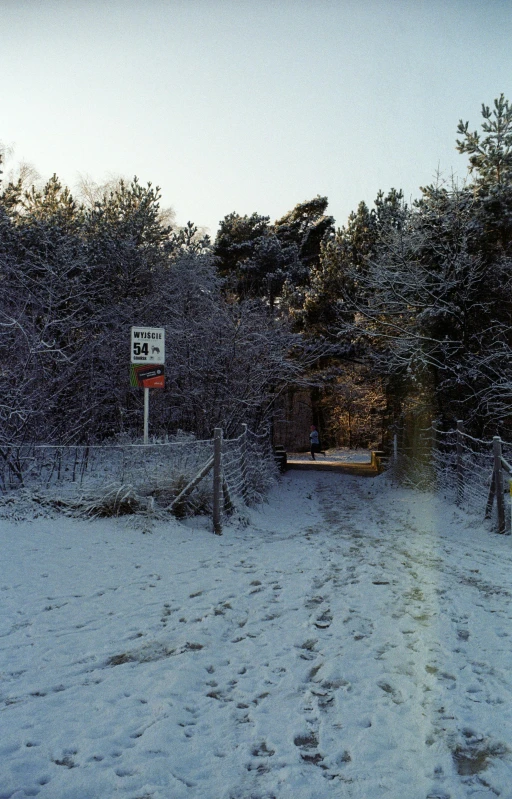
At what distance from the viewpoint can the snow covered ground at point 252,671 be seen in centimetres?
271

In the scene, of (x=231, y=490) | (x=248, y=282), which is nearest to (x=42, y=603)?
(x=231, y=490)

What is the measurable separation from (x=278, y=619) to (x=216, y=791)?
2.43 m

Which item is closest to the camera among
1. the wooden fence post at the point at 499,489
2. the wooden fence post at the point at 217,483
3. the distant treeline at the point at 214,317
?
the wooden fence post at the point at 217,483

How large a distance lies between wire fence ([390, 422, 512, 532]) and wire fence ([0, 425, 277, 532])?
172 inches

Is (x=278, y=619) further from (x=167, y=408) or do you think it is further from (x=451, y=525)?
(x=167, y=408)

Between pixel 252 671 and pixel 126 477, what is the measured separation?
A: 19.9 feet

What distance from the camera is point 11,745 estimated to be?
9.57ft

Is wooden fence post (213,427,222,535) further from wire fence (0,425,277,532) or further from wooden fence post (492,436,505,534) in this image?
wooden fence post (492,436,505,534)

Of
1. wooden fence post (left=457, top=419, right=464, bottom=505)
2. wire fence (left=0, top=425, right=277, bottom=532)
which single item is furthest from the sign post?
wooden fence post (left=457, top=419, right=464, bottom=505)

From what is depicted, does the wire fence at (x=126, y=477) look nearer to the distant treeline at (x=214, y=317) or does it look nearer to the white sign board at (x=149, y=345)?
the distant treeline at (x=214, y=317)

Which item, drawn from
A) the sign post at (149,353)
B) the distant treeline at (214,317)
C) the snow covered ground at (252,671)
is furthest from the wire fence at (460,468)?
the sign post at (149,353)

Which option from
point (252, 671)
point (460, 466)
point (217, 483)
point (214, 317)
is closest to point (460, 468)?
point (460, 466)

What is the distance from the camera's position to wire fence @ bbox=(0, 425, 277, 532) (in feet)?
30.1

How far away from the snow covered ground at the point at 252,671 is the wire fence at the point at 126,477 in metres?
1.37
